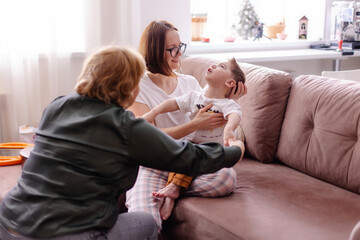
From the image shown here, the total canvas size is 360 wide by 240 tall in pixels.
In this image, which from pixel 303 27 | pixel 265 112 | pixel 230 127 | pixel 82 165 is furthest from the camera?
pixel 303 27

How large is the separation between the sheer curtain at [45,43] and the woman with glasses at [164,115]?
0.77 meters

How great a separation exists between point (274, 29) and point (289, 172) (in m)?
2.33

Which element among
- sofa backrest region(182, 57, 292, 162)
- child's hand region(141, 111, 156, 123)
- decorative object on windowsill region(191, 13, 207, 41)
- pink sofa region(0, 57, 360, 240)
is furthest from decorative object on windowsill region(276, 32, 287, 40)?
child's hand region(141, 111, 156, 123)

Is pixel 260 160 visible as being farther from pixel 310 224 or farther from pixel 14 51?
pixel 14 51


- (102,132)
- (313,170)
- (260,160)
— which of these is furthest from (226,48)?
(102,132)

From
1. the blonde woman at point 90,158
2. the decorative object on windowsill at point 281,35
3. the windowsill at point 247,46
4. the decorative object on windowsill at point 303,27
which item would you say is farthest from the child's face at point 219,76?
the decorative object on windowsill at point 303,27

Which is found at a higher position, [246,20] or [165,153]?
[246,20]

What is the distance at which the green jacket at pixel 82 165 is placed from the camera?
1.36m

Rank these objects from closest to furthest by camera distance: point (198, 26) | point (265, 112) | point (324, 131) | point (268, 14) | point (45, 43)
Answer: point (324, 131) < point (265, 112) < point (45, 43) < point (198, 26) < point (268, 14)

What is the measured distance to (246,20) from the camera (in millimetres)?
4141

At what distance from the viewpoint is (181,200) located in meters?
1.96

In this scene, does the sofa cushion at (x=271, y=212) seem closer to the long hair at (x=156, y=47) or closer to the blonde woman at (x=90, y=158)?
the blonde woman at (x=90, y=158)

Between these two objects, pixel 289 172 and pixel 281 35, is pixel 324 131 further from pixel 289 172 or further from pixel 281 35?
pixel 281 35

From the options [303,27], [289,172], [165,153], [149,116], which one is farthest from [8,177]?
[303,27]
